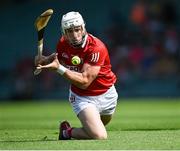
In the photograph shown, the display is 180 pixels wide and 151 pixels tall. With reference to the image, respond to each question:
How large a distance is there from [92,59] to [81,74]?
12.5 inches

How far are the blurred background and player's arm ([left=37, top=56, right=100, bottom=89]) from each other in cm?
1687

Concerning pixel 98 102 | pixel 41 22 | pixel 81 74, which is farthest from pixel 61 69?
pixel 98 102

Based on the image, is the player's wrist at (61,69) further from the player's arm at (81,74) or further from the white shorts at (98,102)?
the white shorts at (98,102)

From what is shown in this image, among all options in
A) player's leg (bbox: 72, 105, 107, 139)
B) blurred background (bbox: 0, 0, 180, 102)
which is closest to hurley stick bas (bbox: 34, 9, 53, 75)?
player's leg (bbox: 72, 105, 107, 139)

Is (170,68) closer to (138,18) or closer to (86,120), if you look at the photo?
(138,18)

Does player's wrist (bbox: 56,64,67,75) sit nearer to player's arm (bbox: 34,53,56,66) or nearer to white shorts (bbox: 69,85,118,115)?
player's arm (bbox: 34,53,56,66)

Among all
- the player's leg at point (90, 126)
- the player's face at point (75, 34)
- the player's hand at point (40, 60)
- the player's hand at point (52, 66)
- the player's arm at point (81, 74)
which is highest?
the player's face at point (75, 34)

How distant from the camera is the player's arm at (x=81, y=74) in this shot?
1095 cm

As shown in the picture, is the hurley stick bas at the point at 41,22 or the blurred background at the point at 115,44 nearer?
the hurley stick bas at the point at 41,22

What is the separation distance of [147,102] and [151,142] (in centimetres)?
1667

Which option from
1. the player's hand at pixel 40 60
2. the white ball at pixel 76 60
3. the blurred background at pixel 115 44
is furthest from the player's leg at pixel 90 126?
the blurred background at pixel 115 44

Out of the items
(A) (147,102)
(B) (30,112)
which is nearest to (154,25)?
(A) (147,102)

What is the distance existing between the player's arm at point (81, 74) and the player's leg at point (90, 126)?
0.40 m

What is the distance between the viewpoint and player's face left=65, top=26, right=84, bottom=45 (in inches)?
450
